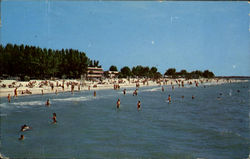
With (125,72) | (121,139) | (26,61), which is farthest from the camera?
(125,72)

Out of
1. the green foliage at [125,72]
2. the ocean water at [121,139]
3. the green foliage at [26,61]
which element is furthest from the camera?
the green foliage at [125,72]

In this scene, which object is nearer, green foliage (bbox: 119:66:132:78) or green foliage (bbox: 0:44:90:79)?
green foliage (bbox: 0:44:90:79)

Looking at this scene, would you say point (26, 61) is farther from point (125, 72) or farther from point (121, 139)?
point (125, 72)

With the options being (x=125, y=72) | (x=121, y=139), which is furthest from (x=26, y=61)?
(x=125, y=72)

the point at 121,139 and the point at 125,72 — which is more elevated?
the point at 125,72

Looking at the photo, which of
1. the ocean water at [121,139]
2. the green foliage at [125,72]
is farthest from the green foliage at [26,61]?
the green foliage at [125,72]

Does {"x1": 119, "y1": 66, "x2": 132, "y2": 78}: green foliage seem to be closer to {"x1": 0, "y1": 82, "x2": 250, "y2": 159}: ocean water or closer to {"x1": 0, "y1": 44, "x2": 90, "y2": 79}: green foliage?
{"x1": 0, "y1": 44, "x2": 90, "y2": 79}: green foliage

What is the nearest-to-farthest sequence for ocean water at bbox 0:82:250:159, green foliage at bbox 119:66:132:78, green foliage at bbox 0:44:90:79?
ocean water at bbox 0:82:250:159 < green foliage at bbox 0:44:90:79 < green foliage at bbox 119:66:132:78

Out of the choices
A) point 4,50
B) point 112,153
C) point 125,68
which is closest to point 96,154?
point 112,153

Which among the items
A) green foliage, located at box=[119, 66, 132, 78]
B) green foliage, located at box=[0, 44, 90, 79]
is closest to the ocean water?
green foliage, located at box=[0, 44, 90, 79]

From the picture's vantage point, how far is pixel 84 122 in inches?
903

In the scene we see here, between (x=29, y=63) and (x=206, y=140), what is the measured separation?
71048 mm

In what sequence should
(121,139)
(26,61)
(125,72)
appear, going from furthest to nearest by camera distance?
(125,72) < (26,61) < (121,139)

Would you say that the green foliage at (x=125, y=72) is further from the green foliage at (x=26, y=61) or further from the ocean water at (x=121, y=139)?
the ocean water at (x=121, y=139)
